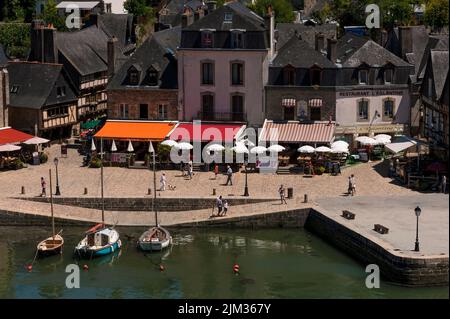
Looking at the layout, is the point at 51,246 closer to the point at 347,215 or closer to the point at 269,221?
the point at 269,221

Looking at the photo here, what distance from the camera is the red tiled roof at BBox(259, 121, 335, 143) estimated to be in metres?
80.2

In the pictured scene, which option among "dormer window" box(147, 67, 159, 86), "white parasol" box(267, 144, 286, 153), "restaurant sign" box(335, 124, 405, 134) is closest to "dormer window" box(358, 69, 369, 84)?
"restaurant sign" box(335, 124, 405, 134)

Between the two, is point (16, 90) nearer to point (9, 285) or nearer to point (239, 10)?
point (239, 10)

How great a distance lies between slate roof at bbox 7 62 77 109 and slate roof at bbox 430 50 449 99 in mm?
26854

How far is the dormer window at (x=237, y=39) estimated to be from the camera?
80.9 metres

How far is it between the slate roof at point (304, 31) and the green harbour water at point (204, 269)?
31.5 m

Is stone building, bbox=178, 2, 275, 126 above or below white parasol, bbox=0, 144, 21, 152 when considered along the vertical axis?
above

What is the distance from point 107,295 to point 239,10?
1164 inches

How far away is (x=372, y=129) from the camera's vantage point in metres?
82.3

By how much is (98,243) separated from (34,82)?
988 inches

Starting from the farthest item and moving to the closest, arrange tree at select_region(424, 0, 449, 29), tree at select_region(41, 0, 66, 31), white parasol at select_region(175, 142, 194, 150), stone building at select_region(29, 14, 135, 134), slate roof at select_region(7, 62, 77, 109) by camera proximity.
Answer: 1. tree at select_region(41, 0, 66, 31)
2. tree at select_region(424, 0, 449, 29)
3. stone building at select_region(29, 14, 135, 134)
4. slate roof at select_region(7, 62, 77, 109)
5. white parasol at select_region(175, 142, 194, 150)

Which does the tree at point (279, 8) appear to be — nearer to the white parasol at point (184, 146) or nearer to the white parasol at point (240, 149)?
the white parasol at point (184, 146)

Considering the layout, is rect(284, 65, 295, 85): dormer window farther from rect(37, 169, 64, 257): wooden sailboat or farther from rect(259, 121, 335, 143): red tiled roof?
rect(37, 169, 64, 257): wooden sailboat

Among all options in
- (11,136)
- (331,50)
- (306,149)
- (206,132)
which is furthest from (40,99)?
(331,50)
